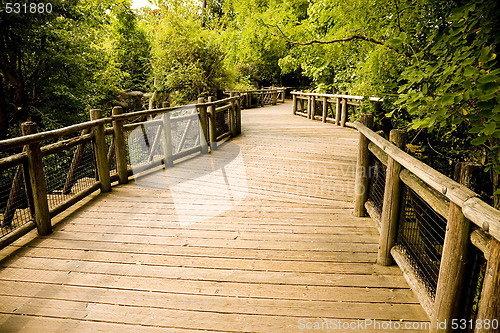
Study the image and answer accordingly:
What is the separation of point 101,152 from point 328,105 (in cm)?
1036

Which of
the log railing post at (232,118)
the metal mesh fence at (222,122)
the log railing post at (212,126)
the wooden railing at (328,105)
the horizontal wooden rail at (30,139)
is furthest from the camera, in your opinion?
the wooden railing at (328,105)

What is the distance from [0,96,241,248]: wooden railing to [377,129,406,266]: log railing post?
349 cm

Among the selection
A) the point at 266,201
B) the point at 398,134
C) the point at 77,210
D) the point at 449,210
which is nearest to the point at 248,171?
the point at 266,201

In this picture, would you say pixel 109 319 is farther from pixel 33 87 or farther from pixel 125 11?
pixel 125 11

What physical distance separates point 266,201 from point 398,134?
222 cm

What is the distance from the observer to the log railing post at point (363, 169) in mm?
3846

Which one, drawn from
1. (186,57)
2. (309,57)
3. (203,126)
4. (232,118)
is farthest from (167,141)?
(186,57)

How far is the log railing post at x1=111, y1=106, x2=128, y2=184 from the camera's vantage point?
5119mm

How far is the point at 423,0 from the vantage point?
10.6ft

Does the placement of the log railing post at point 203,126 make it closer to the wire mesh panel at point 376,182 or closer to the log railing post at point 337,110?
the wire mesh panel at point 376,182

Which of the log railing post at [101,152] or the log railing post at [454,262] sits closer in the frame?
the log railing post at [454,262]

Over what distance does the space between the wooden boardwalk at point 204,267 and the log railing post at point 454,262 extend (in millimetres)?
375

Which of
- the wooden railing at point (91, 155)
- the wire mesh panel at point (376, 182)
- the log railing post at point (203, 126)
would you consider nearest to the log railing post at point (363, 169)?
the wire mesh panel at point (376, 182)

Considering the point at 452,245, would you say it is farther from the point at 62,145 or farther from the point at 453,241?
the point at 62,145
